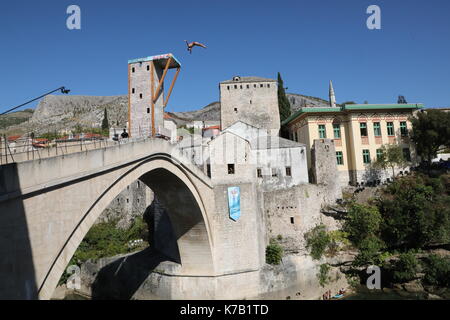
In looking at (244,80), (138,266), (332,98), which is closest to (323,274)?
(138,266)

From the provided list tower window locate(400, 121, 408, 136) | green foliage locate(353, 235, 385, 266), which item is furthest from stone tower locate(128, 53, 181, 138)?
tower window locate(400, 121, 408, 136)

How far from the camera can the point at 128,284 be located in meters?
22.3

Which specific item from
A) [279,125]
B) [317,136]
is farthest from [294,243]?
[279,125]

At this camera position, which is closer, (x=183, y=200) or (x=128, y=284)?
(x=183, y=200)

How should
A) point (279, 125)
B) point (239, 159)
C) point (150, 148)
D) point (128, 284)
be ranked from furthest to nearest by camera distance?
point (279, 125)
point (128, 284)
point (239, 159)
point (150, 148)

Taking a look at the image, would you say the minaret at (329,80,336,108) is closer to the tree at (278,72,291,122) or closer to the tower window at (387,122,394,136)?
the tower window at (387,122,394,136)

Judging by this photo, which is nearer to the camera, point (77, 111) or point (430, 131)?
point (430, 131)

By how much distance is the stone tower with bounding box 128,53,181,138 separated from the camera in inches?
662

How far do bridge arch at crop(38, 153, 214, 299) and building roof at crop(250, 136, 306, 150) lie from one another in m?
10.3

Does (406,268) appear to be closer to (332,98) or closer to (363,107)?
(363,107)

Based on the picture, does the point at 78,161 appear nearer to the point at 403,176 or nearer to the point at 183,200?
the point at 183,200

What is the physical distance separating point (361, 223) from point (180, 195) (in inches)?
541

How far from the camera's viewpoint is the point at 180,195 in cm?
1805
